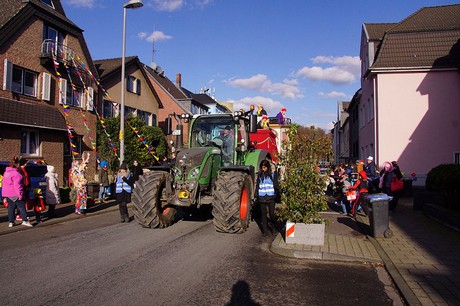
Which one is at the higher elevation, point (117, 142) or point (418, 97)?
point (418, 97)

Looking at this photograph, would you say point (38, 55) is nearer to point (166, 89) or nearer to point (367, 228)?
point (367, 228)

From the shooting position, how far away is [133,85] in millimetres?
31078

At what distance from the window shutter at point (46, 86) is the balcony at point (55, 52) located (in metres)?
0.72

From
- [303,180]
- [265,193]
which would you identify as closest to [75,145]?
[265,193]

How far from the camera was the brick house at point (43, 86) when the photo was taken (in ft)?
57.3

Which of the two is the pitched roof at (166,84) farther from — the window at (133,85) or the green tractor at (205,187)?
the green tractor at (205,187)

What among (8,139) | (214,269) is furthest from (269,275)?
(8,139)

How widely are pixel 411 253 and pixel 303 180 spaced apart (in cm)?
237

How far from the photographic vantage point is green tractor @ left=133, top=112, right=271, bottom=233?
8.19 metres

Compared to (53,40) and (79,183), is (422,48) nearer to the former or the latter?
(79,183)

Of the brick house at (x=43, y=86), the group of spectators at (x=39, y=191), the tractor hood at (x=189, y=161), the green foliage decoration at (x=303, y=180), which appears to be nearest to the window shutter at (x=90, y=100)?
the brick house at (x=43, y=86)

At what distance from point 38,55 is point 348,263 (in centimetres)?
1890

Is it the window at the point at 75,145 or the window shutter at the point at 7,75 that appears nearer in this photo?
the window shutter at the point at 7,75

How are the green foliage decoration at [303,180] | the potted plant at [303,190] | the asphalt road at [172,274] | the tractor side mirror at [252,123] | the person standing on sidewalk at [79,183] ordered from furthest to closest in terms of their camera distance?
the person standing on sidewalk at [79,183], the tractor side mirror at [252,123], the green foliage decoration at [303,180], the potted plant at [303,190], the asphalt road at [172,274]
